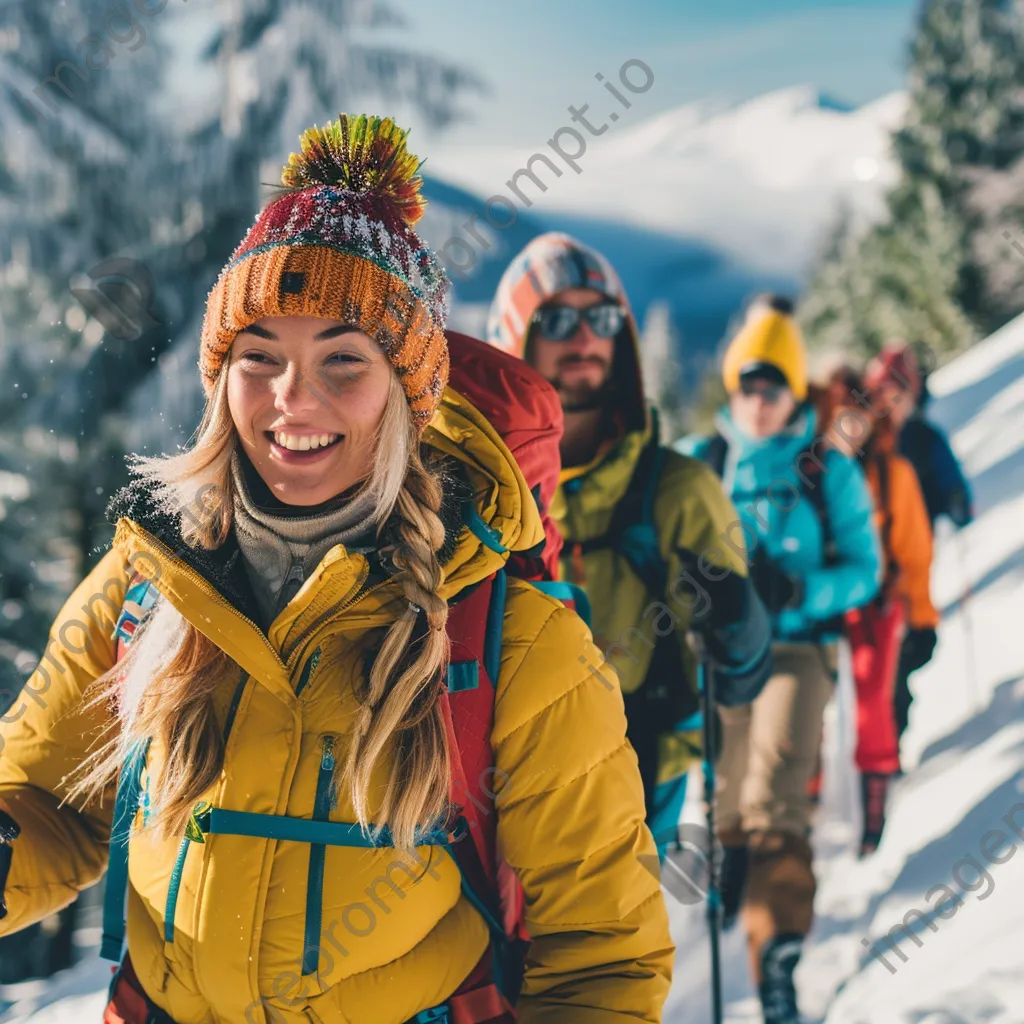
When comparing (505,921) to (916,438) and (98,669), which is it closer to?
(98,669)

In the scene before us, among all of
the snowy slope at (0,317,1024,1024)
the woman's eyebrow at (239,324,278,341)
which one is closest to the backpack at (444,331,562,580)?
the woman's eyebrow at (239,324,278,341)

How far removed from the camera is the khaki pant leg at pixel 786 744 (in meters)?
4.02

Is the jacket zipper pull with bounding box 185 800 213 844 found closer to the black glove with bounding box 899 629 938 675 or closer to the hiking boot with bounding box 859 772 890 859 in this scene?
the hiking boot with bounding box 859 772 890 859

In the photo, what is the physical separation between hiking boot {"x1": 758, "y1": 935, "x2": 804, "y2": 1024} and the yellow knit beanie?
2.76 metres

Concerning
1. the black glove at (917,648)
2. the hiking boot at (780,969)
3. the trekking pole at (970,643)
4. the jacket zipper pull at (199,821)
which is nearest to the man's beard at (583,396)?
the jacket zipper pull at (199,821)

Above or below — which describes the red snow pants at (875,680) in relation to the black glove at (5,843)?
below

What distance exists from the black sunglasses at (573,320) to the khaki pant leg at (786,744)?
6.11ft

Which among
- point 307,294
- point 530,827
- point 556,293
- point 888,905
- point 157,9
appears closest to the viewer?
point 530,827

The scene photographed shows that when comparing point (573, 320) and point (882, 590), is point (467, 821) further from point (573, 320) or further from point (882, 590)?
point (882, 590)

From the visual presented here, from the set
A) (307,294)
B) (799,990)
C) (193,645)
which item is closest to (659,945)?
(193,645)

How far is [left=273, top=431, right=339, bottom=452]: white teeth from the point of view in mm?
1692

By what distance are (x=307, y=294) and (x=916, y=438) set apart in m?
6.46

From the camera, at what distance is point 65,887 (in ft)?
5.99

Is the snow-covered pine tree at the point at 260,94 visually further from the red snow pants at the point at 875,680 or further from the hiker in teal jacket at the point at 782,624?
the red snow pants at the point at 875,680
